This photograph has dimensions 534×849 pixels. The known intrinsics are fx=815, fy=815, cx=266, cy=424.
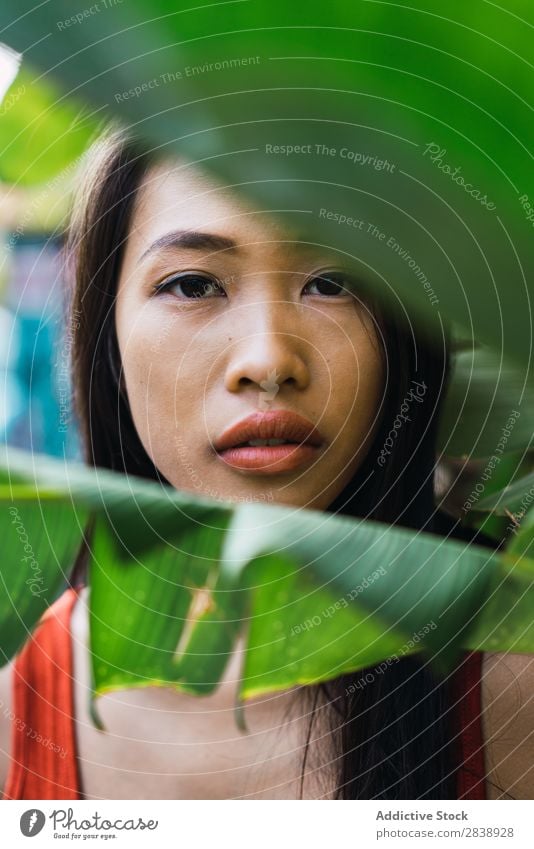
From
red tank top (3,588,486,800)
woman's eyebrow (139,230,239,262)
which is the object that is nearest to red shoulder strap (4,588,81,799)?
red tank top (3,588,486,800)

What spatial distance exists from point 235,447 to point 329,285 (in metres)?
0.13

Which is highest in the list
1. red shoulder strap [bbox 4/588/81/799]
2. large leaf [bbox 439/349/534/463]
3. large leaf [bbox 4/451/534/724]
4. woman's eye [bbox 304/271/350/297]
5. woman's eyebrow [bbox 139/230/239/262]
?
woman's eyebrow [bbox 139/230/239/262]

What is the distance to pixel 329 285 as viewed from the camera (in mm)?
547

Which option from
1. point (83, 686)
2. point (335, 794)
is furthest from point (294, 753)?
point (83, 686)

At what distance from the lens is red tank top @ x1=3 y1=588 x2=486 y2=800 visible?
0.57m

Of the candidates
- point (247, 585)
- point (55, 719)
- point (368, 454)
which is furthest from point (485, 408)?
point (55, 719)

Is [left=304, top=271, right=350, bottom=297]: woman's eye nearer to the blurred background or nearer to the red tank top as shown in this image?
the blurred background

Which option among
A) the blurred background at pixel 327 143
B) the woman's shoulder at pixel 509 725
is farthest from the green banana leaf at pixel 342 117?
the woman's shoulder at pixel 509 725

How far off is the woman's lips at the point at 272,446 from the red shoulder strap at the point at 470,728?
185 millimetres

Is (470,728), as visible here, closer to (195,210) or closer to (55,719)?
(55,719)

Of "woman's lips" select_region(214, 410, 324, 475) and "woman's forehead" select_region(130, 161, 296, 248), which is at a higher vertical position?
"woman's forehead" select_region(130, 161, 296, 248)

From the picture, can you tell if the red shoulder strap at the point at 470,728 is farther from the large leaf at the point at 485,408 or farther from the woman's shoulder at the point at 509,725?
the large leaf at the point at 485,408

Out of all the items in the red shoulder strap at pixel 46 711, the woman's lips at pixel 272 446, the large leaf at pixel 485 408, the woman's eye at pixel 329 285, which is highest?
the woman's eye at pixel 329 285

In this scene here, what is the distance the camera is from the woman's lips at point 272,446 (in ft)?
1.79
